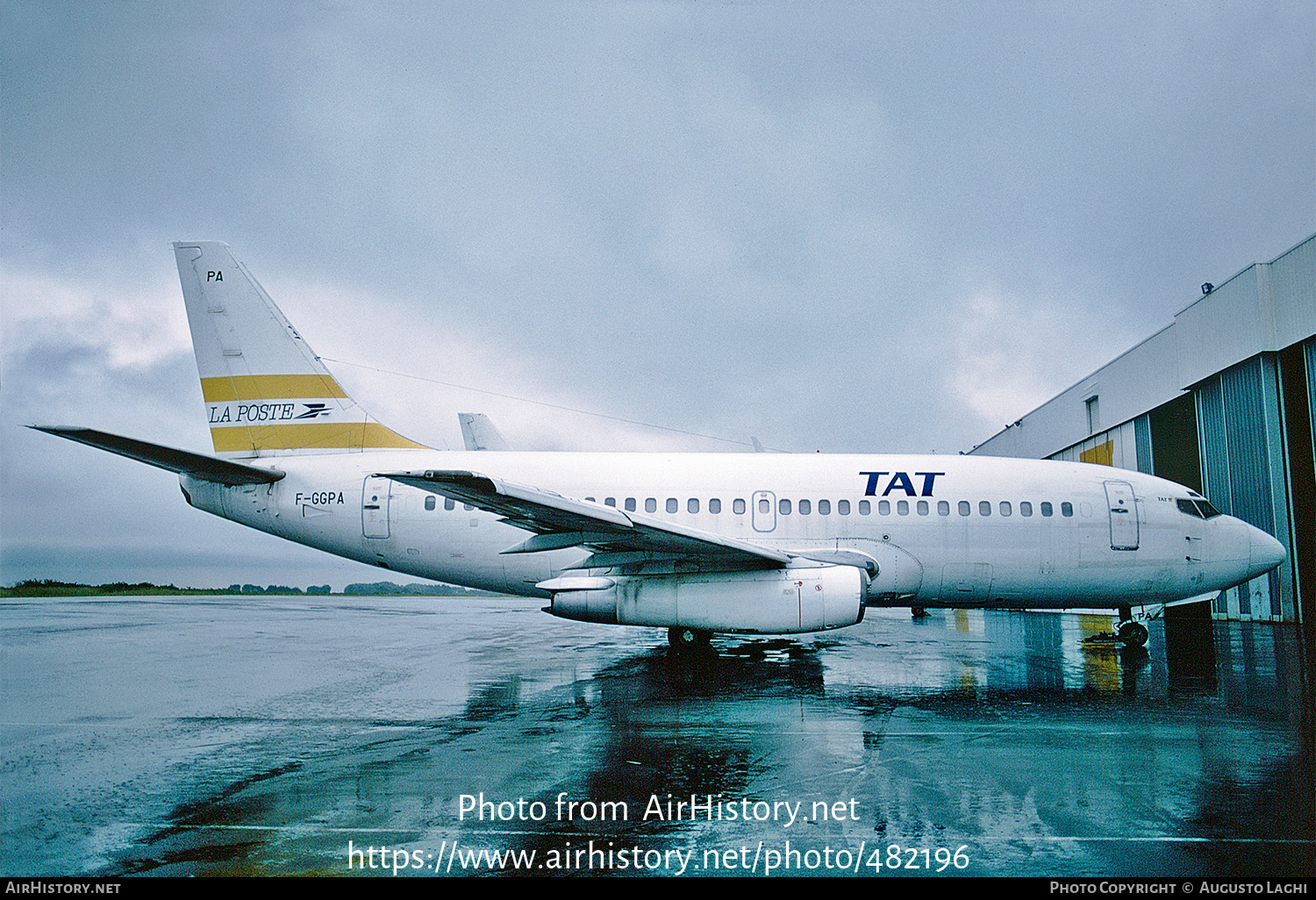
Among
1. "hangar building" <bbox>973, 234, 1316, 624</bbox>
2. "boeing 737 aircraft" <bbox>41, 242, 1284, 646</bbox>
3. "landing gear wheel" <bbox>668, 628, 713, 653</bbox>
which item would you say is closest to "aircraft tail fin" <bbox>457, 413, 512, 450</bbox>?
"boeing 737 aircraft" <bbox>41, 242, 1284, 646</bbox>

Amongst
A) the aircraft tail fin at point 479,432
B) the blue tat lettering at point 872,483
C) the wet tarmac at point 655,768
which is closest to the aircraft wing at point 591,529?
the wet tarmac at point 655,768

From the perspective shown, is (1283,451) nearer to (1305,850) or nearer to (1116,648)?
(1116,648)

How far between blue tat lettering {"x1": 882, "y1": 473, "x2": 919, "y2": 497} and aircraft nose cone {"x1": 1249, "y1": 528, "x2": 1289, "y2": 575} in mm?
6122

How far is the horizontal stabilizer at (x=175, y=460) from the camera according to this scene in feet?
29.2

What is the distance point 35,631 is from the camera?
17203 millimetres

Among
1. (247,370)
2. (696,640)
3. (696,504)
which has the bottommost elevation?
(696,640)

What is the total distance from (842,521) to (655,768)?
23.6 ft

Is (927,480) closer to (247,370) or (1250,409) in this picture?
(247,370)

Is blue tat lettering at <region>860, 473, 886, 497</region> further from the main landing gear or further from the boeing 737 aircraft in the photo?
the main landing gear

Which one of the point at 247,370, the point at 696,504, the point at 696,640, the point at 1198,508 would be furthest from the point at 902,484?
the point at 247,370

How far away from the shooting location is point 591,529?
31.0ft

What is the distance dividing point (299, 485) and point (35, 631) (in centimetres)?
1053

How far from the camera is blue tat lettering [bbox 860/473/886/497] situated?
12336mm
